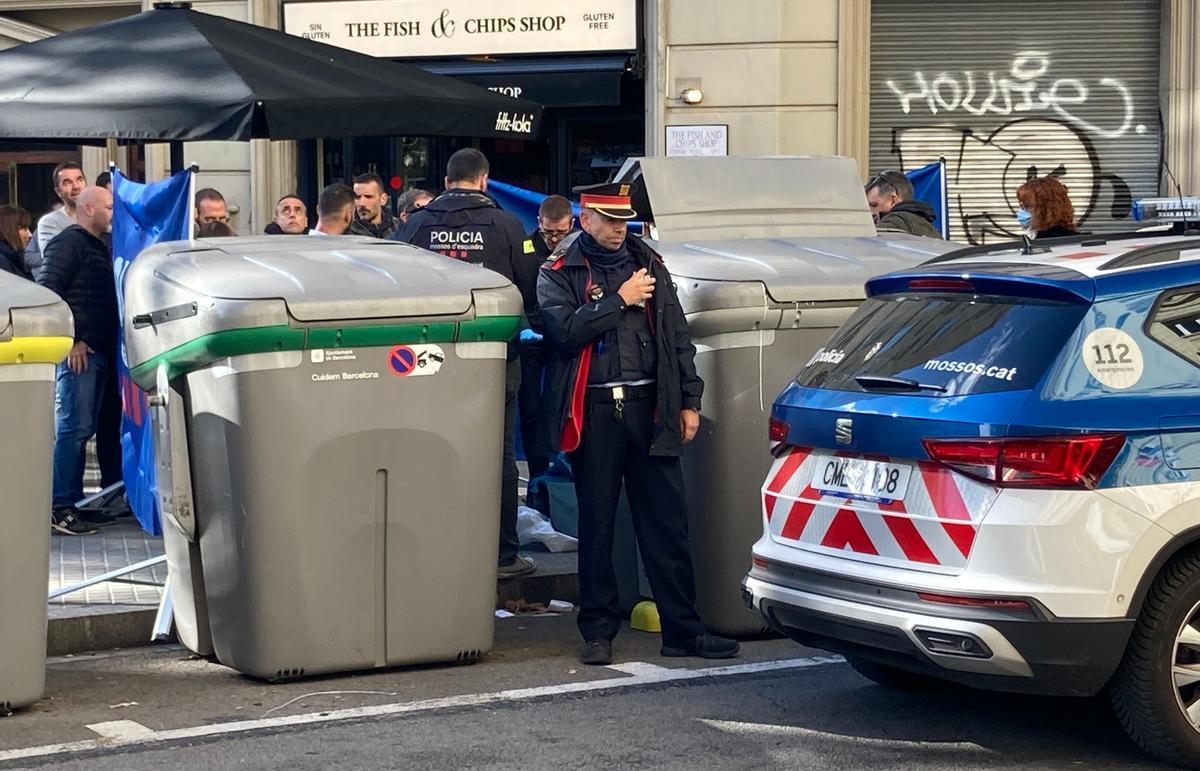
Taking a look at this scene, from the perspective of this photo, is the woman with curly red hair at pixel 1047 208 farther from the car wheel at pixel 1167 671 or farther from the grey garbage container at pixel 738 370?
the car wheel at pixel 1167 671

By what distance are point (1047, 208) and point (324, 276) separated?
3.58m

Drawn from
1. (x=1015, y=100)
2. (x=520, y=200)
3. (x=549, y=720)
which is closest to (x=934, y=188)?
(x=520, y=200)

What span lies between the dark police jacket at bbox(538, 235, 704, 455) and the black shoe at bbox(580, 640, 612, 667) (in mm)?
752

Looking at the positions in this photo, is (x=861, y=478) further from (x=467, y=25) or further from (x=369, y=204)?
(x=467, y=25)

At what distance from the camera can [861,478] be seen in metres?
5.46

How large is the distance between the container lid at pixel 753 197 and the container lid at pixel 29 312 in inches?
106

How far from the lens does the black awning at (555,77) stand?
592 inches

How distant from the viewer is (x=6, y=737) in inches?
226

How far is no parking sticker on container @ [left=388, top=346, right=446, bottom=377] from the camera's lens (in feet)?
21.0

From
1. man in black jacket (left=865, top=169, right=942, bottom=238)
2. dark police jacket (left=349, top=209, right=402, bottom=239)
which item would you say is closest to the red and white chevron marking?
man in black jacket (left=865, top=169, right=942, bottom=238)

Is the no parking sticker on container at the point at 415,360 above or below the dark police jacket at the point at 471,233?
below

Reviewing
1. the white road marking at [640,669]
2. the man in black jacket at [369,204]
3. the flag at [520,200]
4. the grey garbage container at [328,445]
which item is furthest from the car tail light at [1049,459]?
the flag at [520,200]

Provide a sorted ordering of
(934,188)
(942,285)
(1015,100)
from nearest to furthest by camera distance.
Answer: (942,285), (934,188), (1015,100)

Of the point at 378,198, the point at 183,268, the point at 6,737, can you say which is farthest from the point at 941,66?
the point at 6,737
